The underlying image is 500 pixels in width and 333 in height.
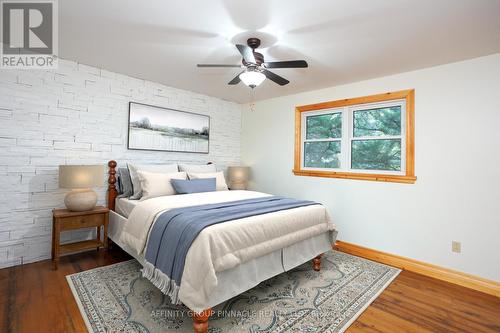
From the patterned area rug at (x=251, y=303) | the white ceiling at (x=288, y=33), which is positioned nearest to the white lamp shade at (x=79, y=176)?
the patterned area rug at (x=251, y=303)

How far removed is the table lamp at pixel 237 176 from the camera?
15.1 feet

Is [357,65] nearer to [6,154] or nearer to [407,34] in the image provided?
[407,34]

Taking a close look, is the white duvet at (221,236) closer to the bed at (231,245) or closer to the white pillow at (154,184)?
the bed at (231,245)

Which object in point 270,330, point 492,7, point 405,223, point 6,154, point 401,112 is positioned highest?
point 492,7

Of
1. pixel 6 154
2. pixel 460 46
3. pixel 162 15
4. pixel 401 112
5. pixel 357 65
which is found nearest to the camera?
pixel 162 15

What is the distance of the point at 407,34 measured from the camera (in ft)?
7.40

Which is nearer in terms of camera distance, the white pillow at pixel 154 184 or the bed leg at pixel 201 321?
the bed leg at pixel 201 321

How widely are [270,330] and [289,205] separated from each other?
4.01 ft

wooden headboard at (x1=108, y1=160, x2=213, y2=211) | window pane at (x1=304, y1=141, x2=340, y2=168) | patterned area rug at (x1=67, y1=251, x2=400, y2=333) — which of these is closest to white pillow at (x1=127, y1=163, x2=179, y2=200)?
wooden headboard at (x1=108, y1=160, x2=213, y2=211)

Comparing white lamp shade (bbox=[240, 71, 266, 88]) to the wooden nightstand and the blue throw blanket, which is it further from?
the wooden nightstand

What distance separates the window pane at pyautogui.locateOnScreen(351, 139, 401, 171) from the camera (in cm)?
331

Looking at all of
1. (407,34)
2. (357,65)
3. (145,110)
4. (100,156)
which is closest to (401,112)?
(357,65)

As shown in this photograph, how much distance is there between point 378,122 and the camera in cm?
347

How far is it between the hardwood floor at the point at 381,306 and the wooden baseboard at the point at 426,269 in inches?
3.6
